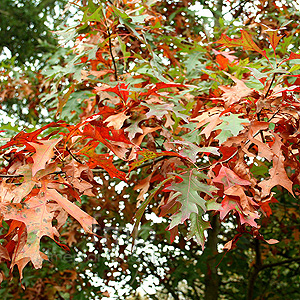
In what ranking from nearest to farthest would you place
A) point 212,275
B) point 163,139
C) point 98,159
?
point 98,159 → point 163,139 → point 212,275

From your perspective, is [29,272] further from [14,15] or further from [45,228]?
[14,15]

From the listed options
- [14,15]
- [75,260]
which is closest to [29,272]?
[75,260]

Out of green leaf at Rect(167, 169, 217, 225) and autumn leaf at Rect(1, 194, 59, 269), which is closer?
autumn leaf at Rect(1, 194, 59, 269)

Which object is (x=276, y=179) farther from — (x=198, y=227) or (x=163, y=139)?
(x=163, y=139)

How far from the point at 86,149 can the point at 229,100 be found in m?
0.53

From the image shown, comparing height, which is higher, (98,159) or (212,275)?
(212,275)

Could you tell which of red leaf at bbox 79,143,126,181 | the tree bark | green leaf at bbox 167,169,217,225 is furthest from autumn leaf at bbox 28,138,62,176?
the tree bark

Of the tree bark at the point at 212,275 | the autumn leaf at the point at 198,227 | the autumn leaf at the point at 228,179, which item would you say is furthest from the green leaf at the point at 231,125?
the tree bark at the point at 212,275

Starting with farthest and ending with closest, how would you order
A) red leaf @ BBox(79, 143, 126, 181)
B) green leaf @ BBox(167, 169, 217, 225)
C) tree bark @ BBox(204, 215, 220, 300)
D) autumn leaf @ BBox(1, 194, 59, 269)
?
1. tree bark @ BBox(204, 215, 220, 300)
2. red leaf @ BBox(79, 143, 126, 181)
3. green leaf @ BBox(167, 169, 217, 225)
4. autumn leaf @ BBox(1, 194, 59, 269)

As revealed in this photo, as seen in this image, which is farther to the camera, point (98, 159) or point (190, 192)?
point (98, 159)

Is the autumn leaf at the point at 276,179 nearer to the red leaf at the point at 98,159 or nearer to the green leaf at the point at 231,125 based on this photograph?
the green leaf at the point at 231,125

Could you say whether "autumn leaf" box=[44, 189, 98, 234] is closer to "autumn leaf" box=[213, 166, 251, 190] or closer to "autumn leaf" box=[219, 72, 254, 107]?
"autumn leaf" box=[213, 166, 251, 190]

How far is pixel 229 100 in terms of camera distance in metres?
1.25

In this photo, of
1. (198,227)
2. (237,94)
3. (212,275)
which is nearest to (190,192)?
(198,227)
